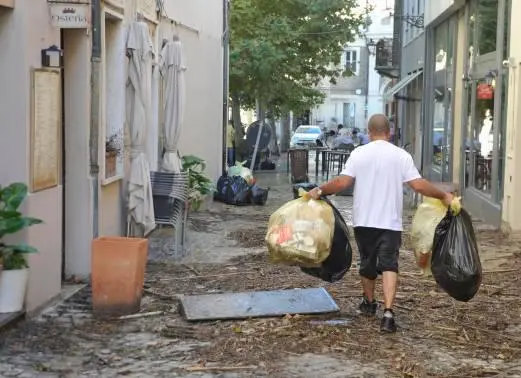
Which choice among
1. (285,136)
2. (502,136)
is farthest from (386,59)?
(502,136)

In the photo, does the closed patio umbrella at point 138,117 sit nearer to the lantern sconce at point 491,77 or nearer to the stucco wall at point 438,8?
the lantern sconce at point 491,77

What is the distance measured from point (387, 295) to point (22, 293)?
8.84ft

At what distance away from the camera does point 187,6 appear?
13.7 m

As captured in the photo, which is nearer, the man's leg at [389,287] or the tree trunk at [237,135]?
the man's leg at [389,287]

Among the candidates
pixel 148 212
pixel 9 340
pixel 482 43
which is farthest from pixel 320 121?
pixel 9 340

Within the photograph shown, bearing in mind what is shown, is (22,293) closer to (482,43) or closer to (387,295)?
(387,295)

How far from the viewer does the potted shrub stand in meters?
8.74

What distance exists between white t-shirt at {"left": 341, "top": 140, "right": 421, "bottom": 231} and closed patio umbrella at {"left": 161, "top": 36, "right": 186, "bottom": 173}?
17.5 ft

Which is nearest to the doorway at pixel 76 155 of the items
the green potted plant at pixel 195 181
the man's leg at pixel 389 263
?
the man's leg at pixel 389 263

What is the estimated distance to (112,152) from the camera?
891cm

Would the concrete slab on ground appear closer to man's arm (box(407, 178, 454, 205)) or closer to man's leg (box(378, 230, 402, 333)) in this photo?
man's leg (box(378, 230, 402, 333))

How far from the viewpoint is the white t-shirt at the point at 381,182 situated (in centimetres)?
635

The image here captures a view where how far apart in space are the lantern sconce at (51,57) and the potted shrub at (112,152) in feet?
6.66

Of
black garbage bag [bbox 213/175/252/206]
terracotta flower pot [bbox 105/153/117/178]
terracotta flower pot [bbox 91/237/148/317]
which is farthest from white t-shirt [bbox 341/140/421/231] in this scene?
black garbage bag [bbox 213/175/252/206]
